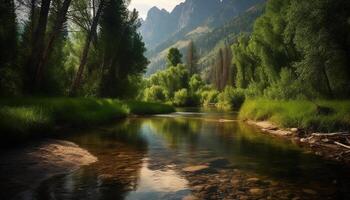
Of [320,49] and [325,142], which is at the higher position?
[320,49]

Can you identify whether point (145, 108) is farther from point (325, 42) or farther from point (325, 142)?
point (325, 142)

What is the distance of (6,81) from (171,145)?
13.2 metres

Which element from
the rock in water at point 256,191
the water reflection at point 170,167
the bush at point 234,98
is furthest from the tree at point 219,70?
the rock in water at point 256,191

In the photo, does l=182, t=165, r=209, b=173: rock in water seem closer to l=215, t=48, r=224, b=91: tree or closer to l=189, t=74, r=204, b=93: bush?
l=189, t=74, r=204, b=93: bush

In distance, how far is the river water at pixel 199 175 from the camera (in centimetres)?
944

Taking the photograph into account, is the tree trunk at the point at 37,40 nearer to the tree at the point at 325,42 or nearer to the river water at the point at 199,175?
the river water at the point at 199,175

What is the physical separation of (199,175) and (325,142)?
9.99m

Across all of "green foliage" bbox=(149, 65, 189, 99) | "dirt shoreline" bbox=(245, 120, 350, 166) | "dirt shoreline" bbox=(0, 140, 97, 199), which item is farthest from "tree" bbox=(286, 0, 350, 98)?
"green foliage" bbox=(149, 65, 189, 99)

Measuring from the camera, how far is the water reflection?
9.70 m

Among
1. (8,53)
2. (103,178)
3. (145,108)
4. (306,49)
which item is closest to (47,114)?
(8,53)

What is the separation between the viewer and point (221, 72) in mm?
156250

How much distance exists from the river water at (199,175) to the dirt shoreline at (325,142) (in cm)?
81

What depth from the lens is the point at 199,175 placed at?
1176cm

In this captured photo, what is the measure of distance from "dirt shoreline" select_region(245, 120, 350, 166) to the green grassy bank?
1419cm
